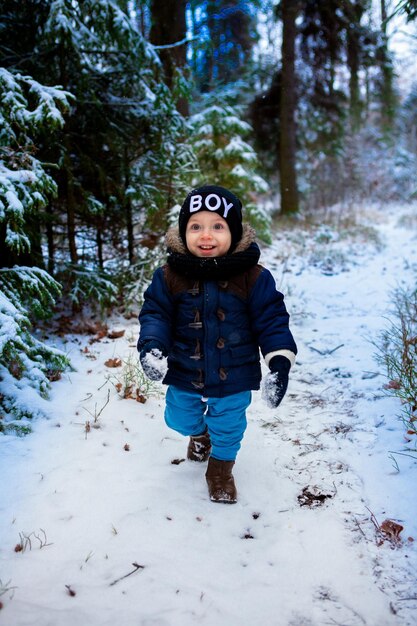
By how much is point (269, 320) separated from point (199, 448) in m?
1.15

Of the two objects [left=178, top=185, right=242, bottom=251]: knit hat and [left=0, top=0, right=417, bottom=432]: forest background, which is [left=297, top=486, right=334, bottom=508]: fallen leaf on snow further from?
[left=0, top=0, right=417, bottom=432]: forest background

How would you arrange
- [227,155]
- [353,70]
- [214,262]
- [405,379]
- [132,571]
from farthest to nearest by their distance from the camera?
[353,70] < [227,155] < [405,379] < [214,262] < [132,571]

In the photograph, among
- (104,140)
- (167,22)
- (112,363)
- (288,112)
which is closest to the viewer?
(112,363)

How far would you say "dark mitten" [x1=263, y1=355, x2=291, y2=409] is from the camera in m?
2.28

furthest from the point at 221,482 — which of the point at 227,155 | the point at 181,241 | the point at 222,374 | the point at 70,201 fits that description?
the point at 227,155

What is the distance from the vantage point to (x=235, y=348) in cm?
255

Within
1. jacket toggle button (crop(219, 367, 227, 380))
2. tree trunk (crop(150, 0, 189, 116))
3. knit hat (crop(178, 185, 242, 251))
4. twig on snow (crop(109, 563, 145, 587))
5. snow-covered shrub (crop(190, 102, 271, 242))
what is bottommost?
twig on snow (crop(109, 563, 145, 587))

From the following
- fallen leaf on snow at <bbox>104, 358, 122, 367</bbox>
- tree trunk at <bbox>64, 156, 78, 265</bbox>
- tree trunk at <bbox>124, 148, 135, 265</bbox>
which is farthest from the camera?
tree trunk at <bbox>124, 148, 135, 265</bbox>

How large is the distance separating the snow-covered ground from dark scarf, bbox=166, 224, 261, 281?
4.59ft

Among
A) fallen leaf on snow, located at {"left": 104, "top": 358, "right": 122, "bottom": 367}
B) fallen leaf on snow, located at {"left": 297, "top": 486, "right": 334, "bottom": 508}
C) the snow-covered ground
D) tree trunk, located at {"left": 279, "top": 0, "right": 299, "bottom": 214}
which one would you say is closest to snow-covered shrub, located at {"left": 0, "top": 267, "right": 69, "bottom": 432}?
the snow-covered ground

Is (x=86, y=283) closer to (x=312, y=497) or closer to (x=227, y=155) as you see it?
(x=312, y=497)

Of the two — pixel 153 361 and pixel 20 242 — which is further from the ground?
pixel 20 242

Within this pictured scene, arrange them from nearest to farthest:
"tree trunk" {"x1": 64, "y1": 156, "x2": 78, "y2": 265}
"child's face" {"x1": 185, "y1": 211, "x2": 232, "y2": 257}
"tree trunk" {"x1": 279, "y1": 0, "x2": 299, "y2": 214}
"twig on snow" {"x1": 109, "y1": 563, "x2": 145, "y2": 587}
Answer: "twig on snow" {"x1": 109, "y1": 563, "x2": 145, "y2": 587}
"child's face" {"x1": 185, "y1": 211, "x2": 232, "y2": 257}
"tree trunk" {"x1": 64, "y1": 156, "x2": 78, "y2": 265}
"tree trunk" {"x1": 279, "y1": 0, "x2": 299, "y2": 214}

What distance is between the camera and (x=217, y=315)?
2525 mm
